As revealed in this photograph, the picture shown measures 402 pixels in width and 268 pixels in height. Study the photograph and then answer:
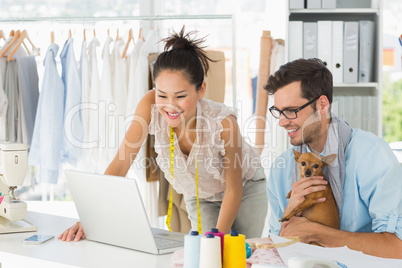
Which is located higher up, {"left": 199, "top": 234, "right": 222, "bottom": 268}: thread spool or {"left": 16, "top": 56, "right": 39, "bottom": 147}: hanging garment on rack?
{"left": 16, "top": 56, "right": 39, "bottom": 147}: hanging garment on rack

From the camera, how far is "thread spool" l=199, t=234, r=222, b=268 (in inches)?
48.6

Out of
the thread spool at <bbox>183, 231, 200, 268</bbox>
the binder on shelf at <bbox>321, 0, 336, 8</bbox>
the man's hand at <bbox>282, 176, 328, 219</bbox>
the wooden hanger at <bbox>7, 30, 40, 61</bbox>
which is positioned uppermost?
the binder on shelf at <bbox>321, 0, 336, 8</bbox>

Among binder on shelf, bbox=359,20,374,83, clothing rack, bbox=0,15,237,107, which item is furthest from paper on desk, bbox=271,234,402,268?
binder on shelf, bbox=359,20,374,83

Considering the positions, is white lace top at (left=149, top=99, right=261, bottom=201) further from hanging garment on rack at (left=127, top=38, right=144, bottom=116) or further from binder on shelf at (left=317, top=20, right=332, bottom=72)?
binder on shelf at (left=317, top=20, right=332, bottom=72)

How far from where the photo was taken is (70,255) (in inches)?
58.4

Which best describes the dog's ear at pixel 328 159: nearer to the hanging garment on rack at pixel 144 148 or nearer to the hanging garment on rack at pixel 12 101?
the hanging garment on rack at pixel 144 148

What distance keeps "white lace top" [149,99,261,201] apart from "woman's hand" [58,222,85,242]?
0.60m

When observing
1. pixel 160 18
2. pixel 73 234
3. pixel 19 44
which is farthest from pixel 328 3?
pixel 73 234

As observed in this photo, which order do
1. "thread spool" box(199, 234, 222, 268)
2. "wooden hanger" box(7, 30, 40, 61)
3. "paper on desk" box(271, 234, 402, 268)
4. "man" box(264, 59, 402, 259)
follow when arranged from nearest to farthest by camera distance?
"thread spool" box(199, 234, 222, 268) → "paper on desk" box(271, 234, 402, 268) → "man" box(264, 59, 402, 259) → "wooden hanger" box(7, 30, 40, 61)

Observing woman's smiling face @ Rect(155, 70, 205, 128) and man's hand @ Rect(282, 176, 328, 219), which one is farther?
woman's smiling face @ Rect(155, 70, 205, 128)

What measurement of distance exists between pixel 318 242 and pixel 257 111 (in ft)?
5.25

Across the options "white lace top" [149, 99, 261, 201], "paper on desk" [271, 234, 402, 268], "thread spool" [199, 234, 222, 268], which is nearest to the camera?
"thread spool" [199, 234, 222, 268]

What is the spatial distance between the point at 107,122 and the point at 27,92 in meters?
0.57

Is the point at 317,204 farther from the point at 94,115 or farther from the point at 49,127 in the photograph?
the point at 49,127
